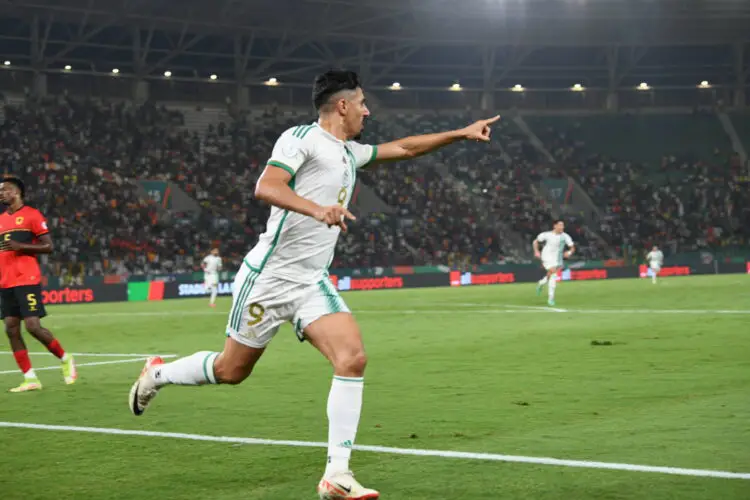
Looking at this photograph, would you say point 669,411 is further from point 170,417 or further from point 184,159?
point 184,159

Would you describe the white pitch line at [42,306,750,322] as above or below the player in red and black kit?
below

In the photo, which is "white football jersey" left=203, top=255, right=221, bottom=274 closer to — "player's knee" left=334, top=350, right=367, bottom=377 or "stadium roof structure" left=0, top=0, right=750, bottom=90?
"stadium roof structure" left=0, top=0, right=750, bottom=90

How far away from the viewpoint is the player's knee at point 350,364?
21.7 feet

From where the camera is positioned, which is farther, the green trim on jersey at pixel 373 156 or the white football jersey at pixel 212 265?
the white football jersey at pixel 212 265

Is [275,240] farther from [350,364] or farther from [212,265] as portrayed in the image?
[212,265]

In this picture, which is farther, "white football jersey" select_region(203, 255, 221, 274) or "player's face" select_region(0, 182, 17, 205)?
"white football jersey" select_region(203, 255, 221, 274)

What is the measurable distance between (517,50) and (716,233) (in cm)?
1597

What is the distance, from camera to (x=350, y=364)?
661cm

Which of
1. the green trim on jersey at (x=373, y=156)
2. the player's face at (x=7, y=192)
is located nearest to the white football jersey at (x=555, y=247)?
Result: the player's face at (x=7, y=192)

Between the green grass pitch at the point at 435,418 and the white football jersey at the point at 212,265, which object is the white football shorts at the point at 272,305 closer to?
the green grass pitch at the point at 435,418

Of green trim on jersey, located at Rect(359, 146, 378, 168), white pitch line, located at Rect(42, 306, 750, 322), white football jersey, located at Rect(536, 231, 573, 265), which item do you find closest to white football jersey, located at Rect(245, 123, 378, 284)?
green trim on jersey, located at Rect(359, 146, 378, 168)

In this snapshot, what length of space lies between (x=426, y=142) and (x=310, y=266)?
1.58m

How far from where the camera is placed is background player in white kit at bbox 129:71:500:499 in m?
6.60

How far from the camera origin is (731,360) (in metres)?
14.2
